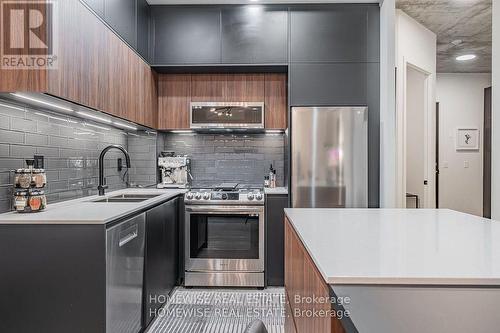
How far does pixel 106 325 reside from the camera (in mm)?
1695

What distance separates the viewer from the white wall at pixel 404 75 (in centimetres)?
371

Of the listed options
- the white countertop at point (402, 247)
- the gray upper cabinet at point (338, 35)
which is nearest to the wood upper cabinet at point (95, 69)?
the white countertop at point (402, 247)

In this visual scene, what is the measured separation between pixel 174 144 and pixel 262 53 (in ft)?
4.80

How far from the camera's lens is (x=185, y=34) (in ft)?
11.1

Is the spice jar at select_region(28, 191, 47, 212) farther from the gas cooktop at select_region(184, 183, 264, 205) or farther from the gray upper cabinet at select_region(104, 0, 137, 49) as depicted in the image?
the gas cooktop at select_region(184, 183, 264, 205)

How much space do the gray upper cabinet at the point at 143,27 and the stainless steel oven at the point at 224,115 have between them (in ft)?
2.31

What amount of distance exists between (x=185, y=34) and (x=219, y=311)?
2659mm

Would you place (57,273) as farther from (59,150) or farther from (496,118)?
(496,118)

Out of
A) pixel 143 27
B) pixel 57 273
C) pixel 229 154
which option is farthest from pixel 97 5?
pixel 229 154

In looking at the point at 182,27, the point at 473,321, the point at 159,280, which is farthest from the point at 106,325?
the point at 182,27

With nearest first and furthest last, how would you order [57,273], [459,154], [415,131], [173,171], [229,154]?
[57,273] → [173,171] → [229,154] → [415,131] → [459,154]

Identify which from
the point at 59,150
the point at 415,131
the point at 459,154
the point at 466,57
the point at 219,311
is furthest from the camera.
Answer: the point at 459,154

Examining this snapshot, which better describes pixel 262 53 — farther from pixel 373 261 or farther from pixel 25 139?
pixel 373 261

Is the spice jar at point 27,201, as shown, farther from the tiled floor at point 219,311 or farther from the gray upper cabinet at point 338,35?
the gray upper cabinet at point 338,35
